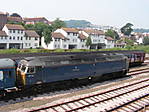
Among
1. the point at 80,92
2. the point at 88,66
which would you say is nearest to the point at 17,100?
the point at 80,92

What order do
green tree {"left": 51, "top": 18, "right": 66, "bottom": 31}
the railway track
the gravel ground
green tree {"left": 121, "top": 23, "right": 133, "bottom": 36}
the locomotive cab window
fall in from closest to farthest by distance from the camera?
the railway track
the gravel ground
the locomotive cab window
green tree {"left": 51, "top": 18, "right": 66, "bottom": 31}
green tree {"left": 121, "top": 23, "right": 133, "bottom": 36}

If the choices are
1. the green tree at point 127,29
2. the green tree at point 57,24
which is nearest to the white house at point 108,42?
the green tree at point 57,24

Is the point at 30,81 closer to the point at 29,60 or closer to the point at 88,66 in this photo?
the point at 29,60

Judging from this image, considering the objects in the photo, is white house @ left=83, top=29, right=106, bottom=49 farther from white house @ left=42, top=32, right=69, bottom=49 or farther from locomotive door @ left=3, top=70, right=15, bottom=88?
locomotive door @ left=3, top=70, right=15, bottom=88

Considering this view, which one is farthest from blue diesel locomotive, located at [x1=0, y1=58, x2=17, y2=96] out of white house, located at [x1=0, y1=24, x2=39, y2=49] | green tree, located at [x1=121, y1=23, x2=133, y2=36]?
green tree, located at [x1=121, y1=23, x2=133, y2=36]

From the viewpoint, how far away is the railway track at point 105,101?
621 inches

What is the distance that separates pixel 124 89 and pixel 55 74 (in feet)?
28.4

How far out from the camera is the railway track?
621 inches

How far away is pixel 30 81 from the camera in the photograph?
1823cm

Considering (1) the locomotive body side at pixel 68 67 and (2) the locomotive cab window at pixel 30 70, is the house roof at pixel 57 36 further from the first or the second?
(2) the locomotive cab window at pixel 30 70

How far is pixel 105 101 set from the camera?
17938 millimetres

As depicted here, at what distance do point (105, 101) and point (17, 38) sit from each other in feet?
190

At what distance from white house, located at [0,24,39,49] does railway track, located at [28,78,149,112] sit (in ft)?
176

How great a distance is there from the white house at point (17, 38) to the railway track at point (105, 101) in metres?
53.8
